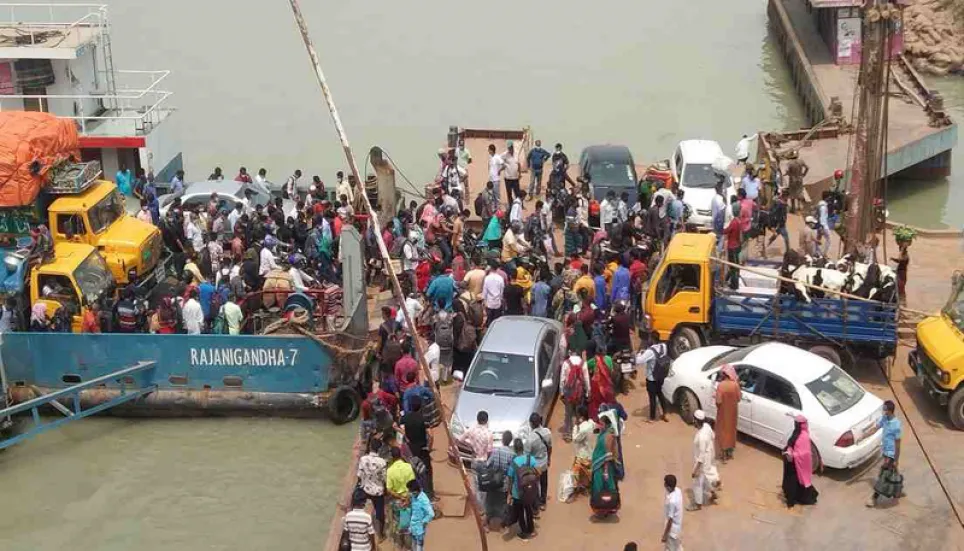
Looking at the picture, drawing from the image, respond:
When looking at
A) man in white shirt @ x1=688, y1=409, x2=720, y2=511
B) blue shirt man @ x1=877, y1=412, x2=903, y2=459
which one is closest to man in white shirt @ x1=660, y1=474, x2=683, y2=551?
man in white shirt @ x1=688, y1=409, x2=720, y2=511

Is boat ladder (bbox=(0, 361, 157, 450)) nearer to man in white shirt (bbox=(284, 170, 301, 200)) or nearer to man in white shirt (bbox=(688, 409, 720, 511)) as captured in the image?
man in white shirt (bbox=(284, 170, 301, 200))

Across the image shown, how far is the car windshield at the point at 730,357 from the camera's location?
55.5ft

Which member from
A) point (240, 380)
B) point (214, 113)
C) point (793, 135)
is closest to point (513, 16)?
point (214, 113)

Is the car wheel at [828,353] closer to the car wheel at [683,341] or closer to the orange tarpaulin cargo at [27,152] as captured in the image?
the car wheel at [683,341]

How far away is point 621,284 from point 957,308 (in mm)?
5004

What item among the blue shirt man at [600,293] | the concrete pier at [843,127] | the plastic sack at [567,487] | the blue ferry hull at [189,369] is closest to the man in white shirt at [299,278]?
the blue ferry hull at [189,369]

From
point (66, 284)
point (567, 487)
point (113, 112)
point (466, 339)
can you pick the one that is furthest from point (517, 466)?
point (113, 112)

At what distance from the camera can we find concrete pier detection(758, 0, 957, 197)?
28.9m

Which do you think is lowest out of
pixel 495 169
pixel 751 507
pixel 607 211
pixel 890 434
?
pixel 751 507

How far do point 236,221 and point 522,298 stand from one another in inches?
247

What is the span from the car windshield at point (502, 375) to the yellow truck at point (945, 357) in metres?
5.68

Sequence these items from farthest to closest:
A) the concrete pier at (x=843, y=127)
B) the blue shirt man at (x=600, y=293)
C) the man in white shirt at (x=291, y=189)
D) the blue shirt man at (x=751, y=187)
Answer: the concrete pier at (x=843, y=127), the man in white shirt at (x=291, y=189), the blue shirt man at (x=751, y=187), the blue shirt man at (x=600, y=293)

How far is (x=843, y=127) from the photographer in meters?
31.0

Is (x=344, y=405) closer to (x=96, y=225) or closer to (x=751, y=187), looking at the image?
(x=96, y=225)
